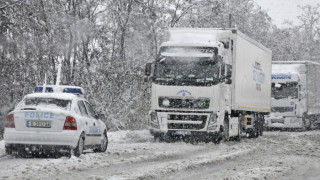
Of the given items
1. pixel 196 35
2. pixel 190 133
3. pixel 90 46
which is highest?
pixel 90 46

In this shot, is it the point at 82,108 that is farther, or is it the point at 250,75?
the point at 250,75

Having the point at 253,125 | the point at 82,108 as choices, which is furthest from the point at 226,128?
the point at 82,108

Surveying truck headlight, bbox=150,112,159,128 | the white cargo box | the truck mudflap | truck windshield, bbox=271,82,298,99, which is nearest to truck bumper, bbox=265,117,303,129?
truck windshield, bbox=271,82,298,99

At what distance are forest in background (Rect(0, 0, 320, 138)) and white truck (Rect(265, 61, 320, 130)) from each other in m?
4.83

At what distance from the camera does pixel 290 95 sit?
34656mm

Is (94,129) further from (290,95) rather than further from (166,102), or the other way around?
(290,95)

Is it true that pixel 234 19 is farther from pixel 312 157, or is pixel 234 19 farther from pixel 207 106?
pixel 312 157

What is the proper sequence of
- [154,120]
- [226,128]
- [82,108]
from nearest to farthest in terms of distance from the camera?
[82,108] < [154,120] < [226,128]

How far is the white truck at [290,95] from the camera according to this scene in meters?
34.6

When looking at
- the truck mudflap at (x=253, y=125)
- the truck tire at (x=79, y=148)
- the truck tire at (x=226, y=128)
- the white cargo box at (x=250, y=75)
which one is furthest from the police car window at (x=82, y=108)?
the truck mudflap at (x=253, y=125)

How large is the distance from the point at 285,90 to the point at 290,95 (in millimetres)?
363

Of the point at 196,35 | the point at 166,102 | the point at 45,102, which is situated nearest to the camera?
the point at 45,102

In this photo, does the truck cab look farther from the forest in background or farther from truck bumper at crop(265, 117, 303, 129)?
the forest in background

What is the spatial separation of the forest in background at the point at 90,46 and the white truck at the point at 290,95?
15.8 feet
